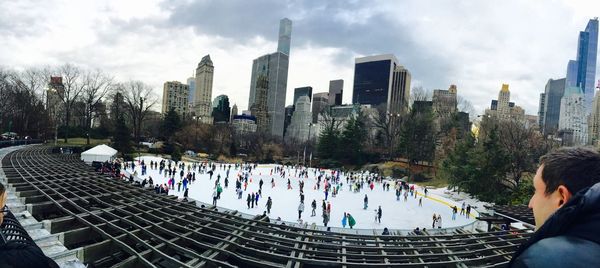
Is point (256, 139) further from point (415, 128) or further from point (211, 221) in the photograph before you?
point (211, 221)

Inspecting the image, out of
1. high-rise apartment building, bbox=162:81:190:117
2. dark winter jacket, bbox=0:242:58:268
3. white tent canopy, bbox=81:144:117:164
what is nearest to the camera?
dark winter jacket, bbox=0:242:58:268

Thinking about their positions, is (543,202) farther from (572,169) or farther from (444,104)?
(444,104)

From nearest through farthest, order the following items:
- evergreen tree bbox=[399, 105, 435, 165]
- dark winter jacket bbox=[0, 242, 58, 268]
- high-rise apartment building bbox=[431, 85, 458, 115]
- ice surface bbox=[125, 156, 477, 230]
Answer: dark winter jacket bbox=[0, 242, 58, 268], ice surface bbox=[125, 156, 477, 230], evergreen tree bbox=[399, 105, 435, 165], high-rise apartment building bbox=[431, 85, 458, 115]

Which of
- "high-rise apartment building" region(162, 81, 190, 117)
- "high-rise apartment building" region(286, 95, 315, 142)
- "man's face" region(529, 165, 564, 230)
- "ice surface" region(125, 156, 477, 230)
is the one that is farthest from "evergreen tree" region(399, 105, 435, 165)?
"high-rise apartment building" region(162, 81, 190, 117)

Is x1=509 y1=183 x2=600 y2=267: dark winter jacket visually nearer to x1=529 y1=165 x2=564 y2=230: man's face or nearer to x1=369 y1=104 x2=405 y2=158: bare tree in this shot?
x1=529 y1=165 x2=564 y2=230: man's face

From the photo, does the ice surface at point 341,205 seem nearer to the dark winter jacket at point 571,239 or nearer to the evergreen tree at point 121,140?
the evergreen tree at point 121,140

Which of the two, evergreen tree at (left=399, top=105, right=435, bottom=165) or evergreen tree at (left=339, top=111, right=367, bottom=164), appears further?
evergreen tree at (left=339, top=111, right=367, bottom=164)

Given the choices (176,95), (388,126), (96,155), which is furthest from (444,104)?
(176,95)


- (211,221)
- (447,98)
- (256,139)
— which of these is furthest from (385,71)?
(211,221)
